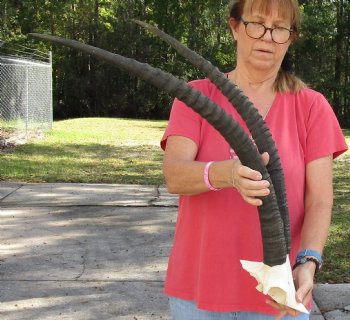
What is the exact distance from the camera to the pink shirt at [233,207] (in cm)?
196

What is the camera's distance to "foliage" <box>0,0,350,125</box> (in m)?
34.0

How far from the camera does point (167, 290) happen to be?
6.84ft

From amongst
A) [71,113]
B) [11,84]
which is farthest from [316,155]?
[71,113]

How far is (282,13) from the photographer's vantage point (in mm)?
1969

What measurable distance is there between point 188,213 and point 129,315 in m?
2.39

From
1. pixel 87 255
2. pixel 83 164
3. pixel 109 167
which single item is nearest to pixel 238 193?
pixel 87 255

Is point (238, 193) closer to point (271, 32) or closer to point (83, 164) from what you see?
point (271, 32)

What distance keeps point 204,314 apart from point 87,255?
3587 millimetres

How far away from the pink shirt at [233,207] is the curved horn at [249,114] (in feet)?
1.02

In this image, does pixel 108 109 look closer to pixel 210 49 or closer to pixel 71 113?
pixel 71 113

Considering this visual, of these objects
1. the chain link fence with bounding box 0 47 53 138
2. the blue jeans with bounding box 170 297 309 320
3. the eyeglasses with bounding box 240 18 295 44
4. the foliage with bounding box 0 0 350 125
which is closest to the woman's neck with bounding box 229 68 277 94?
the eyeglasses with bounding box 240 18 295 44

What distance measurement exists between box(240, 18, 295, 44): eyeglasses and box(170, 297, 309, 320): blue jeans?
2.93ft

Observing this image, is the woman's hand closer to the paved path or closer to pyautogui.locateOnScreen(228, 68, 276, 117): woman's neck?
pyautogui.locateOnScreen(228, 68, 276, 117): woman's neck

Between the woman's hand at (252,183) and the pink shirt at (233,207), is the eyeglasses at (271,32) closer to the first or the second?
the pink shirt at (233,207)
